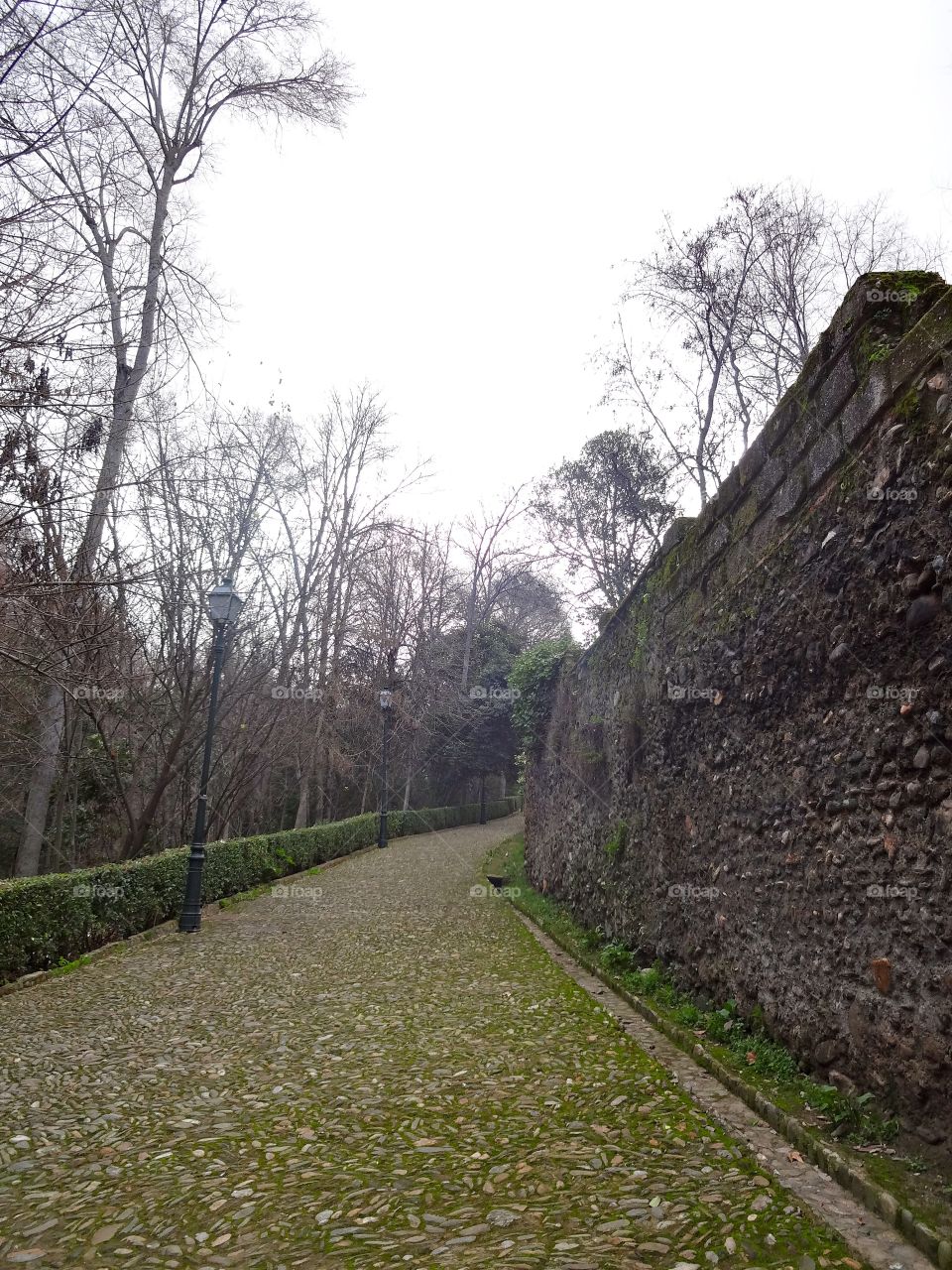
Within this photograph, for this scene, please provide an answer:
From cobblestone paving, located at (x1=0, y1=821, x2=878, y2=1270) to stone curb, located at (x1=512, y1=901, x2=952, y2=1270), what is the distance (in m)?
0.23

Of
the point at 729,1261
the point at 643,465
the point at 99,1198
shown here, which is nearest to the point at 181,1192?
the point at 99,1198

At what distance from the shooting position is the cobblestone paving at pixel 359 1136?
255cm

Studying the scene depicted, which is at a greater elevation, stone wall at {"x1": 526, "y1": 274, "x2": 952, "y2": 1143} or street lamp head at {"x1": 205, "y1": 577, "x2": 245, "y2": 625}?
street lamp head at {"x1": 205, "y1": 577, "x2": 245, "y2": 625}

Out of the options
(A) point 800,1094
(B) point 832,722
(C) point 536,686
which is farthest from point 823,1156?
(C) point 536,686

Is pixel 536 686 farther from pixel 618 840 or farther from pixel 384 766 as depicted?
pixel 384 766

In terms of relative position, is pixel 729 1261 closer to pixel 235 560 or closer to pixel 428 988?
pixel 428 988

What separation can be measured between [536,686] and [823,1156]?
9624mm

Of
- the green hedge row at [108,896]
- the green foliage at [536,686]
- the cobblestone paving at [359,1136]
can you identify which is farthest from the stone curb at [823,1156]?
the green foliage at [536,686]

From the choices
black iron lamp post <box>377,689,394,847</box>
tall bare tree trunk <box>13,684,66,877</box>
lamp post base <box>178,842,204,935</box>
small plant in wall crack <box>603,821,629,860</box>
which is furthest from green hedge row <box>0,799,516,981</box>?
small plant in wall crack <box>603,821,629,860</box>

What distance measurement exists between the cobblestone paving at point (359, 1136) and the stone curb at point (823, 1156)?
0.77 ft

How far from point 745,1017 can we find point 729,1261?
2182mm

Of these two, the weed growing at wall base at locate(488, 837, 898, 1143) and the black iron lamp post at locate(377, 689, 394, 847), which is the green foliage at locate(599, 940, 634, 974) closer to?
the weed growing at wall base at locate(488, 837, 898, 1143)

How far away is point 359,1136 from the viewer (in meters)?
3.43

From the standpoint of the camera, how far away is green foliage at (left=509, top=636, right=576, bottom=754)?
12188mm
